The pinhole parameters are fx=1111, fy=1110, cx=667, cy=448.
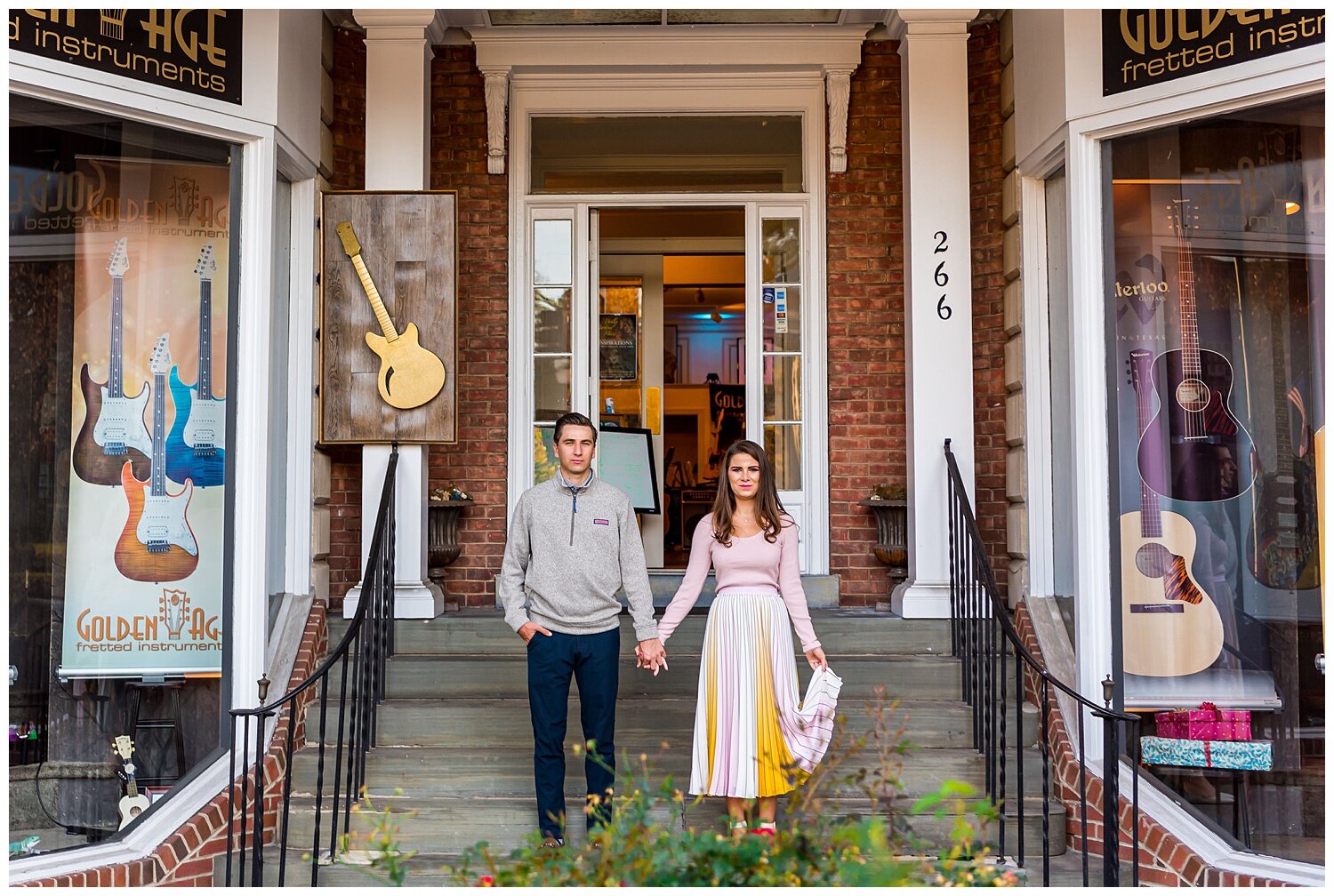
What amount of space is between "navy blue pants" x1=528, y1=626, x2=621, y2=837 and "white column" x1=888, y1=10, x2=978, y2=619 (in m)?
1.98

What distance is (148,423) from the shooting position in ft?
16.2

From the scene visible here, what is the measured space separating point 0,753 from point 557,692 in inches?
82.0

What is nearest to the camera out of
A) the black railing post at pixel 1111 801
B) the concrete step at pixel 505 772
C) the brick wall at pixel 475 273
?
the black railing post at pixel 1111 801

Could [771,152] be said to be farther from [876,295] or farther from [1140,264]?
[1140,264]

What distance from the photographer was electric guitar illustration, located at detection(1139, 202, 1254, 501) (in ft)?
15.8

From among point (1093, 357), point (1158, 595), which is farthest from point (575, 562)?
point (1158, 595)

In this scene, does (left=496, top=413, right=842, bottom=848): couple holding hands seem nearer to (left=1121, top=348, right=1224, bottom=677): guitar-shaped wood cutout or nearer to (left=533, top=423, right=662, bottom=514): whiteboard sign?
(left=1121, top=348, right=1224, bottom=677): guitar-shaped wood cutout

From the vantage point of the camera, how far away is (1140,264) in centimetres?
502

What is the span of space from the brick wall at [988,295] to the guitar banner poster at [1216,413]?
1018mm

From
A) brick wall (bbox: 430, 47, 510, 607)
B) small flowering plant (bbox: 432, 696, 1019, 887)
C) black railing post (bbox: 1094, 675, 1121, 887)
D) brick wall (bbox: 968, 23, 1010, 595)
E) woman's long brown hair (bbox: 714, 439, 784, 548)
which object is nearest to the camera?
small flowering plant (bbox: 432, 696, 1019, 887)

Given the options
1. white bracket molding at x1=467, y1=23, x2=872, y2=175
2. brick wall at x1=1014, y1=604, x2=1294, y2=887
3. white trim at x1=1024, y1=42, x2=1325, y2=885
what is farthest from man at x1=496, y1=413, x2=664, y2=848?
white bracket molding at x1=467, y1=23, x2=872, y2=175

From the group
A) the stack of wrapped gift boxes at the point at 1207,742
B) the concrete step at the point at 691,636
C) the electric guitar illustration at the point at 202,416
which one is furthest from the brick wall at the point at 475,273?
the stack of wrapped gift boxes at the point at 1207,742

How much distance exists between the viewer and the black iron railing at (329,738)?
13.8 ft

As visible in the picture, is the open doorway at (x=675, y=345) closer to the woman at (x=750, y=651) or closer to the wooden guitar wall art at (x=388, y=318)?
the wooden guitar wall art at (x=388, y=318)
